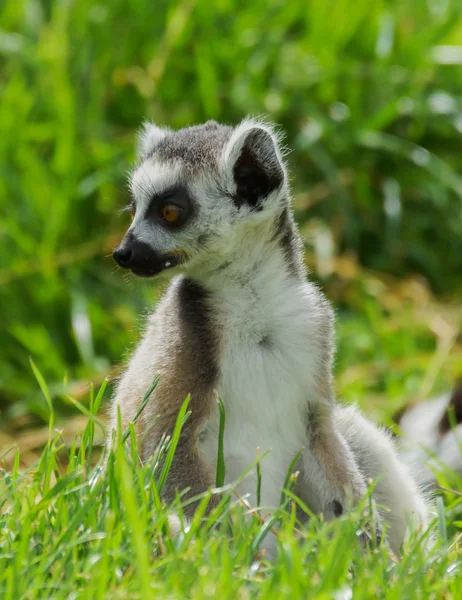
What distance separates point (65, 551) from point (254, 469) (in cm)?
98

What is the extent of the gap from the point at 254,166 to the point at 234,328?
23.6 inches

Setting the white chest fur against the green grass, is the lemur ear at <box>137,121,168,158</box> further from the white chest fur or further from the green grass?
the green grass

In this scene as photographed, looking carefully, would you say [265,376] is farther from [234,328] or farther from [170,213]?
[170,213]

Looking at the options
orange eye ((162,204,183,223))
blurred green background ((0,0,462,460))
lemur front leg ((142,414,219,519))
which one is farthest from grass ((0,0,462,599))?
lemur front leg ((142,414,219,519))

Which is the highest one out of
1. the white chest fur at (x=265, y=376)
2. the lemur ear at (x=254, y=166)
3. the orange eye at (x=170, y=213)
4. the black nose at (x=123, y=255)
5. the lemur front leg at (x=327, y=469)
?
the lemur ear at (x=254, y=166)

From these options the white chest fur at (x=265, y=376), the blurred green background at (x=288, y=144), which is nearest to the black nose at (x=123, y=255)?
the white chest fur at (x=265, y=376)

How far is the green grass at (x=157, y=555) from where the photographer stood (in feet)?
7.31

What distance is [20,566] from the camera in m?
2.31

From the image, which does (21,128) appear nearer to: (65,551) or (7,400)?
(7,400)

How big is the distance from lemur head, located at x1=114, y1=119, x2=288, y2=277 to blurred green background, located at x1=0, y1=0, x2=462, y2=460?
2620 mm

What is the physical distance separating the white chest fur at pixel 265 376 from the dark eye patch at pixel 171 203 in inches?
10.7

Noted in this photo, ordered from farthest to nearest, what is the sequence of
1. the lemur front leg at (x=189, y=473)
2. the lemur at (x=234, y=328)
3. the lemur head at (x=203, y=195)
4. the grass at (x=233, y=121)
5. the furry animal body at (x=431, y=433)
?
the grass at (x=233, y=121), the furry animal body at (x=431, y=433), the lemur head at (x=203, y=195), the lemur at (x=234, y=328), the lemur front leg at (x=189, y=473)

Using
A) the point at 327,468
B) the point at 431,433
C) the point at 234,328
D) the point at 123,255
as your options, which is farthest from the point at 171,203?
the point at 431,433

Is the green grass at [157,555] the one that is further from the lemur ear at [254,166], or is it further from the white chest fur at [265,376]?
the lemur ear at [254,166]
